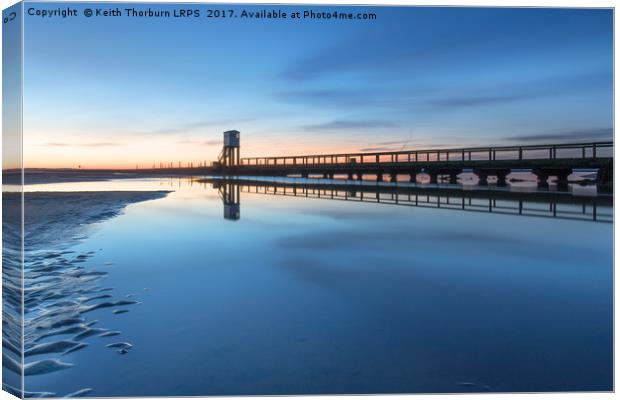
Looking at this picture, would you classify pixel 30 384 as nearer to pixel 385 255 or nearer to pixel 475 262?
pixel 385 255

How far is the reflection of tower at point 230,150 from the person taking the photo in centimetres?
3234

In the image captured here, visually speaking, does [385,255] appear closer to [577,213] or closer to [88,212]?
[577,213]

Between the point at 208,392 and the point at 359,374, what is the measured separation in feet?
2.01

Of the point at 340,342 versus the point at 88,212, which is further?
the point at 88,212

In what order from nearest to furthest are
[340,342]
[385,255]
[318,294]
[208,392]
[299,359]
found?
[208,392] < [299,359] < [340,342] < [318,294] < [385,255]

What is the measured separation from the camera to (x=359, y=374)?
6.17 ft

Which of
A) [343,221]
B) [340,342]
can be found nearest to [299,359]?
[340,342]

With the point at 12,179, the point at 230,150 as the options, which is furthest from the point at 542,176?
the point at 230,150

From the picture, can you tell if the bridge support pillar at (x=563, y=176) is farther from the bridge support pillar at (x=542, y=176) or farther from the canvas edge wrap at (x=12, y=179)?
the canvas edge wrap at (x=12, y=179)

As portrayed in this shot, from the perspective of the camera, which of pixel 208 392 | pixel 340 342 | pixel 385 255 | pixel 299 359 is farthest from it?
pixel 385 255

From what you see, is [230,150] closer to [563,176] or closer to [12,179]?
[563,176]

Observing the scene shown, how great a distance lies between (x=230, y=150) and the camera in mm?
34094

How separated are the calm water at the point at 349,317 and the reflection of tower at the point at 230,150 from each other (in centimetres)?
2783

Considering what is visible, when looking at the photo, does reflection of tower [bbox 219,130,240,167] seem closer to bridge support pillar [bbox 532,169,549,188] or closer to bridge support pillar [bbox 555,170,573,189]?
bridge support pillar [bbox 532,169,549,188]
